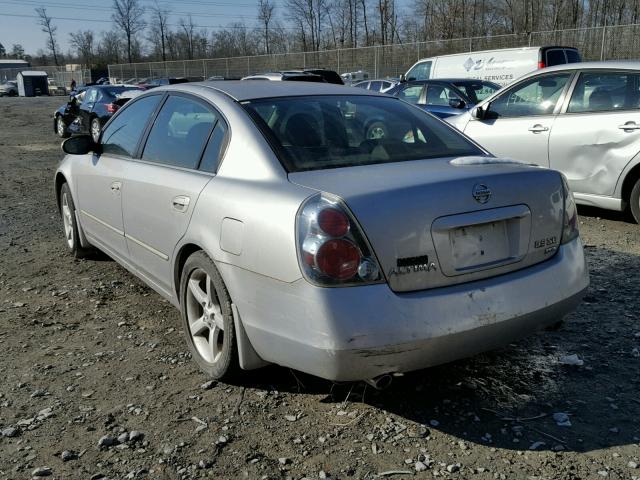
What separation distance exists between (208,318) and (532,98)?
5156 mm

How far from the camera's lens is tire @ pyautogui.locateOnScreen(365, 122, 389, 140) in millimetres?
3439

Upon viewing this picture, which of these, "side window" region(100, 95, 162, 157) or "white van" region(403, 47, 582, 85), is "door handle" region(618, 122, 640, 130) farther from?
"white van" region(403, 47, 582, 85)

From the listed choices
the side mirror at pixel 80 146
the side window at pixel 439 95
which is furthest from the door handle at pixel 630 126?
the side window at pixel 439 95

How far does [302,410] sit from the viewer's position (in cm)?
303

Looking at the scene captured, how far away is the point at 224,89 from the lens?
3746mm

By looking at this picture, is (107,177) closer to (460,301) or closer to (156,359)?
(156,359)

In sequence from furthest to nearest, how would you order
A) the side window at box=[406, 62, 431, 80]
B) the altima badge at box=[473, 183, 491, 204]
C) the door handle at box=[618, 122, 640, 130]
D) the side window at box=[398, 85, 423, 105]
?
the side window at box=[406, 62, 431, 80] → the side window at box=[398, 85, 423, 105] → the door handle at box=[618, 122, 640, 130] → the altima badge at box=[473, 183, 491, 204]

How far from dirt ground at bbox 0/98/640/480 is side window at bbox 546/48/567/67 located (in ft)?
47.2

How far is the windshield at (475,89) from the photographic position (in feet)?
38.5

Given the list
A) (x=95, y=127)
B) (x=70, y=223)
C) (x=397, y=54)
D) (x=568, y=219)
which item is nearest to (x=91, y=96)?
(x=95, y=127)

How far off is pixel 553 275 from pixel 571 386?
2.12 feet

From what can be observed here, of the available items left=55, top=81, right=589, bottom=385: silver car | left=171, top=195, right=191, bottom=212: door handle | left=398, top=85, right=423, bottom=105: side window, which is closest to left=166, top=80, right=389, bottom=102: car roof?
left=55, top=81, right=589, bottom=385: silver car

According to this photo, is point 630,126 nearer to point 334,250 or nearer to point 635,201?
point 635,201

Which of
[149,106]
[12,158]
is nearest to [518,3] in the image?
[12,158]
